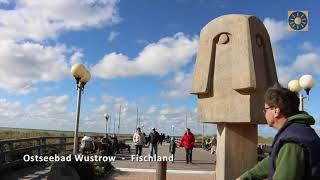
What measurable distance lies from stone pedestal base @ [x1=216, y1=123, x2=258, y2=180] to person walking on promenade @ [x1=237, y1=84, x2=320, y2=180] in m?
6.63

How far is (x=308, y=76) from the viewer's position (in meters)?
17.0

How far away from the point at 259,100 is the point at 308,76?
308 inches

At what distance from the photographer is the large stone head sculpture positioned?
31.6 feet

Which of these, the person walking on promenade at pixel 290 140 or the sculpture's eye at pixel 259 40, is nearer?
the person walking on promenade at pixel 290 140

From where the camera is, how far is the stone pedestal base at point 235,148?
10.1 metres

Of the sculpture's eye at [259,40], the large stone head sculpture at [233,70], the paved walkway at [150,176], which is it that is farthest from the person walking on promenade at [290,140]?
the paved walkway at [150,176]

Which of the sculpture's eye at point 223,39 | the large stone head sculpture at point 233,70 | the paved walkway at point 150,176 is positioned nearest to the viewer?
the large stone head sculpture at point 233,70

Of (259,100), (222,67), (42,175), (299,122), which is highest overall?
(222,67)

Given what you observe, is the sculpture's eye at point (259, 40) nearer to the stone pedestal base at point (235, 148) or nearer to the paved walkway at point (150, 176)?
the stone pedestal base at point (235, 148)

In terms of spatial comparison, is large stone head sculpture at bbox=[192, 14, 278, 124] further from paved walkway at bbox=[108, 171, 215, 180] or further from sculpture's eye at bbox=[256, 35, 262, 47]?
paved walkway at bbox=[108, 171, 215, 180]

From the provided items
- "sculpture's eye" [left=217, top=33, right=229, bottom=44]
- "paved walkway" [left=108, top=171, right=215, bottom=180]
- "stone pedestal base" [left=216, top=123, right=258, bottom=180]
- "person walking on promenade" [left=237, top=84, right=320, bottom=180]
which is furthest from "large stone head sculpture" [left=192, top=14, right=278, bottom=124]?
"person walking on promenade" [left=237, top=84, right=320, bottom=180]

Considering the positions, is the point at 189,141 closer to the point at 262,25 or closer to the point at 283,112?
the point at 262,25

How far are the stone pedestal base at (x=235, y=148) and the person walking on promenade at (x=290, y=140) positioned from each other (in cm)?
663

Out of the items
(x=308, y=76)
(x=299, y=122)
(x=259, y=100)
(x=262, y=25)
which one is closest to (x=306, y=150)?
(x=299, y=122)
